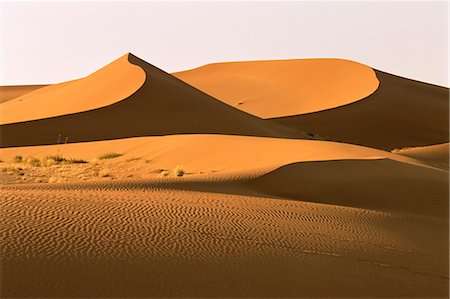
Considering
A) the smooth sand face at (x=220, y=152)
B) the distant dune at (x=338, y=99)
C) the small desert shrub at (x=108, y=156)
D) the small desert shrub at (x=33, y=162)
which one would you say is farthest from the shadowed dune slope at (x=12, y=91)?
the small desert shrub at (x=33, y=162)

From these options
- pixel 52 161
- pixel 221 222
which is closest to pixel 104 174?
pixel 52 161

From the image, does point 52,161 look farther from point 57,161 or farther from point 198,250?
point 198,250

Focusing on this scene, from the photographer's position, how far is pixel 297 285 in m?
7.21

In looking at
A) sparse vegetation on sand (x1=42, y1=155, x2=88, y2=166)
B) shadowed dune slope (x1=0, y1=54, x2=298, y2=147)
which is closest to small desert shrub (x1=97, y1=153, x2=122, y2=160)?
sparse vegetation on sand (x1=42, y1=155, x2=88, y2=166)

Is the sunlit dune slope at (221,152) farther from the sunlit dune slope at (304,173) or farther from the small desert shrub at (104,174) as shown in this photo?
the small desert shrub at (104,174)

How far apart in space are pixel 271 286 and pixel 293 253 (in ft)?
4.35

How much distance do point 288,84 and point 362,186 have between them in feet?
210

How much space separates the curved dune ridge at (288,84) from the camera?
→ 2694 inches

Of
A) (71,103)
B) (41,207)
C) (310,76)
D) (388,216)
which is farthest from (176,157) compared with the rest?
(310,76)

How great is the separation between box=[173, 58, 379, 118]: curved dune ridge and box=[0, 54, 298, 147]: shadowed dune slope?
2071cm

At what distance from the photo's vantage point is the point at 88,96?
151 ft

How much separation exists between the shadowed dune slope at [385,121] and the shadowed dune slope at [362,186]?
112ft

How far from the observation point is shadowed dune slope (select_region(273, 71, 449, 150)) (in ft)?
180

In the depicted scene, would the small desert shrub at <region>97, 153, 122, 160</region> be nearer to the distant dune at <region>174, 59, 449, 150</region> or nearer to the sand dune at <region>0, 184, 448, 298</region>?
the sand dune at <region>0, 184, 448, 298</region>
